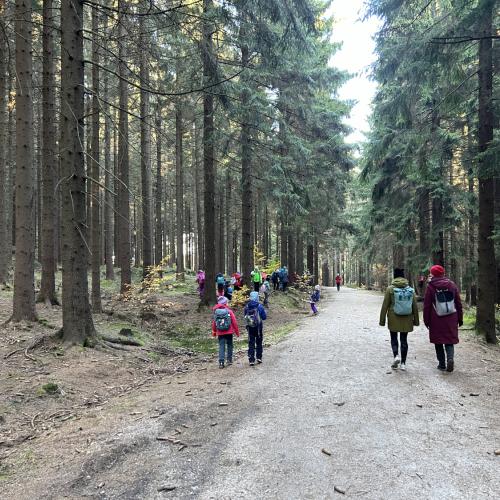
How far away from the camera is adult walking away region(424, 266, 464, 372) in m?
6.46

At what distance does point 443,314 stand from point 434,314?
21 cm

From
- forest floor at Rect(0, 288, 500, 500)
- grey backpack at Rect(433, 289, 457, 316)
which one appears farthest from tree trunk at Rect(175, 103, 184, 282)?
grey backpack at Rect(433, 289, 457, 316)

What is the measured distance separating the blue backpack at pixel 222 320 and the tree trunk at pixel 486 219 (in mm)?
7358

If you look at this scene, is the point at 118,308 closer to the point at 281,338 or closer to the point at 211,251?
the point at 211,251

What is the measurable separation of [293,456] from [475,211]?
15828 millimetres

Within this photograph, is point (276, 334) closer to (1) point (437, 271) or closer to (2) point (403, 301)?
(2) point (403, 301)

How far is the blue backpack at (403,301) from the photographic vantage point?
6.65 metres

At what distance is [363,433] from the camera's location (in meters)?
4.14

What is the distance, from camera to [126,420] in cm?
478

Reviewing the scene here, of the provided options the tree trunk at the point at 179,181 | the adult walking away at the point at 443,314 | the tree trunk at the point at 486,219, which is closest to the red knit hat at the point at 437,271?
the adult walking away at the point at 443,314

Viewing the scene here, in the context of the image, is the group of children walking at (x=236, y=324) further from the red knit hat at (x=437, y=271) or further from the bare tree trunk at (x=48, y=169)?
the bare tree trunk at (x=48, y=169)

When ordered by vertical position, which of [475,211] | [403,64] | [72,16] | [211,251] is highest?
[403,64]

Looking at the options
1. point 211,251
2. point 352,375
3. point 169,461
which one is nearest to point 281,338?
point 352,375

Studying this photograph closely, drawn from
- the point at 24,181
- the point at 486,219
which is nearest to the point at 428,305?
the point at 486,219
